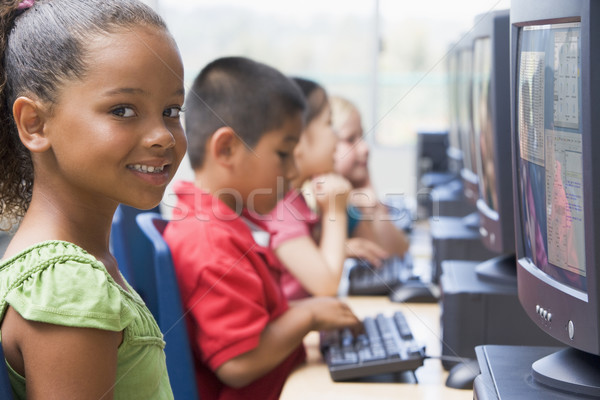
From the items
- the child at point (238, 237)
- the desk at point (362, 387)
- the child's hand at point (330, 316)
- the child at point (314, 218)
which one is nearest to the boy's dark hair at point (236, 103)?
the child at point (238, 237)

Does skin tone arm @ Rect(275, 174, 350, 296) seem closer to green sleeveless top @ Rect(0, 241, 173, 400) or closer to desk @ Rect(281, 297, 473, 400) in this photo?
desk @ Rect(281, 297, 473, 400)

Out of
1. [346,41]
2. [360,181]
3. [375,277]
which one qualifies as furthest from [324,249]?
[346,41]

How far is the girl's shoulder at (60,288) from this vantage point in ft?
2.17

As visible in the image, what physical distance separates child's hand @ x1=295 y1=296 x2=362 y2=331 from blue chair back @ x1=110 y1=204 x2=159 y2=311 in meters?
0.28

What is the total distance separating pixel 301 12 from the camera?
485 cm

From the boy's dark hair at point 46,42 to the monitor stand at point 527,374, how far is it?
54 centimetres

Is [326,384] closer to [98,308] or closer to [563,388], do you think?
[563,388]

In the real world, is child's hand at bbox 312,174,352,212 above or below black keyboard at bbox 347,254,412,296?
above

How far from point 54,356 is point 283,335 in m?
0.60

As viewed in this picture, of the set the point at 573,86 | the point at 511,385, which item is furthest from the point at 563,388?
the point at 573,86

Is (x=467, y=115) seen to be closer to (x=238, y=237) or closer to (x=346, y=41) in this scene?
(x=238, y=237)

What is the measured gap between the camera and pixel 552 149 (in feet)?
2.64

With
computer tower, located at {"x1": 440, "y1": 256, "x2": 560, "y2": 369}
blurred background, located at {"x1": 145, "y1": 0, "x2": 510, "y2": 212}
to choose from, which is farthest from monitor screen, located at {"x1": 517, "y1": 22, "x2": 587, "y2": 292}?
blurred background, located at {"x1": 145, "y1": 0, "x2": 510, "y2": 212}

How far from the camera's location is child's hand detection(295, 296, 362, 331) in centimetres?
128
